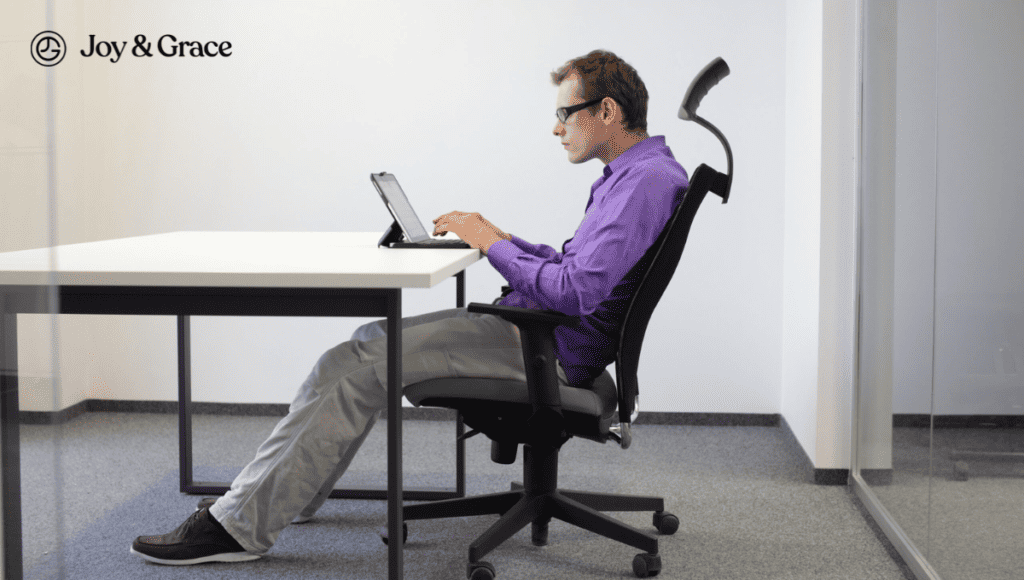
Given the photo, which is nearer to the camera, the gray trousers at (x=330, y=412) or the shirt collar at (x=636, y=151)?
the gray trousers at (x=330, y=412)

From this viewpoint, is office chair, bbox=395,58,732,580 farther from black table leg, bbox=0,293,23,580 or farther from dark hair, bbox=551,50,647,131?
black table leg, bbox=0,293,23,580

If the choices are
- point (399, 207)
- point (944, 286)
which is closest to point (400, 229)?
point (399, 207)

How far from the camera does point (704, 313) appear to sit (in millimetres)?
3592

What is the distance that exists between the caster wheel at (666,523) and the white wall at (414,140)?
1.28 metres

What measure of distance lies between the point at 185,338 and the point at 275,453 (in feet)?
2.66

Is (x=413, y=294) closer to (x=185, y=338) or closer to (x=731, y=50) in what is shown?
(x=185, y=338)

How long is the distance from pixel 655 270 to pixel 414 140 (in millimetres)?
1992

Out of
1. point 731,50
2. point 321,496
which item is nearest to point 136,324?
point 321,496

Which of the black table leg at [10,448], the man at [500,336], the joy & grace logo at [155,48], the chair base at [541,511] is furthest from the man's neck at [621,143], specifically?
the joy & grace logo at [155,48]

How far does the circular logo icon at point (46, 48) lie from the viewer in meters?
0.68

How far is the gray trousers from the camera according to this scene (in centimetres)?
194

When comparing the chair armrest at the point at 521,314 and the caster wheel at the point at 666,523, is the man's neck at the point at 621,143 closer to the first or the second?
the chair armrest at the point at 521,314

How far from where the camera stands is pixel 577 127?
2.10 m

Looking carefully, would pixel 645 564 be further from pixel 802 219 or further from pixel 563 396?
pixel 802 219
